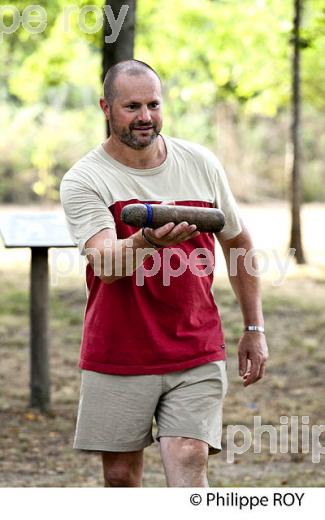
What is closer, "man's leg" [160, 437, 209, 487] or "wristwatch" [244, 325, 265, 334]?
"man's leg" [160, 437, 209, 487]

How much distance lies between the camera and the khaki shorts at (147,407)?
3.85 metres

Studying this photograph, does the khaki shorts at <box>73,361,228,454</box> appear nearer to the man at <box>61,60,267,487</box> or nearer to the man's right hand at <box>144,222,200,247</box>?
the man at <box>61,60,267,487</box>

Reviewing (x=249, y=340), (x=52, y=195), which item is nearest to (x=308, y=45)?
(x=249, y=340)

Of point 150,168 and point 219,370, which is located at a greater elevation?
point 150,168

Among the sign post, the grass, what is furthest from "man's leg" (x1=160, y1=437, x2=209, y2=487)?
the sign post

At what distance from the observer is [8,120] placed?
30.3 metres

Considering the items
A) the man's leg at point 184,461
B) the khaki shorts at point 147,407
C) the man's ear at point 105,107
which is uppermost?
the man's ear at point 105,107

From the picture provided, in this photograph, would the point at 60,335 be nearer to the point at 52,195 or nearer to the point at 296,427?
the point at 296,427

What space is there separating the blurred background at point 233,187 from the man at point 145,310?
235 centimetres

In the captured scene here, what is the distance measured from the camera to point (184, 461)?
12.4ft

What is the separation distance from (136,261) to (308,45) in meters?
10.4

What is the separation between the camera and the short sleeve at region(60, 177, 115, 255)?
3.70 meters

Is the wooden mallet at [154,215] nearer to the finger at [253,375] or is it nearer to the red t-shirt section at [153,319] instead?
the red t-shirt section at [153,319]

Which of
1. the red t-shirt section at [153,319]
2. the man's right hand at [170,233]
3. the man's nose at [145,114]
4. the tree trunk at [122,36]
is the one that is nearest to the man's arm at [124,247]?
the man's right hand at [170,233]
